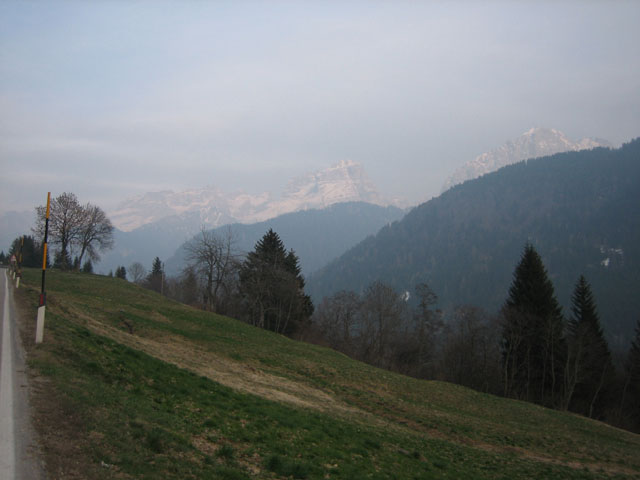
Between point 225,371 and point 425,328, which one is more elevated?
point 225,371

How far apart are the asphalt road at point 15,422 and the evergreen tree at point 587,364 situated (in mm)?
53412

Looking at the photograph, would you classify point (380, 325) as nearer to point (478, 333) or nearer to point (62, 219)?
point (478, 333)

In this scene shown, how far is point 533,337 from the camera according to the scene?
52.1 m

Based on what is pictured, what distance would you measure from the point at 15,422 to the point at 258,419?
22.8 ft

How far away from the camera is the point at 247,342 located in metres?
31.7

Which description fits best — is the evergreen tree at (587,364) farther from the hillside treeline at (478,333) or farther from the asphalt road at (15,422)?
the asphalt road at (15,422)

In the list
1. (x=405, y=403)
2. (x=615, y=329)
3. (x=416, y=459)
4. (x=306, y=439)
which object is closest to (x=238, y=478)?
(x=306, y=439)

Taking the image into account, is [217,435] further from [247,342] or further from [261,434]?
[247,342]

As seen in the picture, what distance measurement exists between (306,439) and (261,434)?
5.23 ft

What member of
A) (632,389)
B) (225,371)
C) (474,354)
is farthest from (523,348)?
(225,371)

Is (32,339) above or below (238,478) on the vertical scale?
above

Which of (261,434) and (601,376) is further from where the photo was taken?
(601,376)

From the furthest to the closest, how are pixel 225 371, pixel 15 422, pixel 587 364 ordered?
pixel 587 364 → pixel 225 371 → pixel 15 422

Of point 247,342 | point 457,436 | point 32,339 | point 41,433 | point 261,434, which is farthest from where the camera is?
point 247,342
